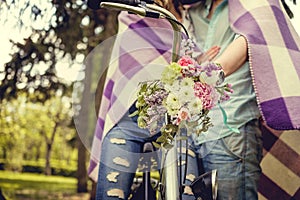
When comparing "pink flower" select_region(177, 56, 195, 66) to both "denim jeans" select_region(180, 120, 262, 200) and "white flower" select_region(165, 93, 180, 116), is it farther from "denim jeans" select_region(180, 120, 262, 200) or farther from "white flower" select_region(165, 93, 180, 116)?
"denim jeans" select_region(180, 120, 262, 200)

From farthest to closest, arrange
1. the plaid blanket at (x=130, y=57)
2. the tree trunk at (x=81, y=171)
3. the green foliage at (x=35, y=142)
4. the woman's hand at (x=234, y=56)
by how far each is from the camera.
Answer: the green foliage at (x=35, y=142), the tree trunk at (x=81, y=171), the plaid blanket at (x=130, y=57), the woman's hand at (x=234, y=56)

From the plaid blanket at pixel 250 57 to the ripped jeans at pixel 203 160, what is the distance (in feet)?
0.29

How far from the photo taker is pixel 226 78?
6.50ft

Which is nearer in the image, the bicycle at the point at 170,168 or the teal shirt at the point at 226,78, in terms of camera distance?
the bicycle at the point at 170,168

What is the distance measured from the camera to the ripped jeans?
183 centimetres

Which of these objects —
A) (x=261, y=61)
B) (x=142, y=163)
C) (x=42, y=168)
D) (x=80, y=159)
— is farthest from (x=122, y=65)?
(x=42, y=168)

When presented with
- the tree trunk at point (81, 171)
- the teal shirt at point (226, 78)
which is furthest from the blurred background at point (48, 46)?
the tree trunk at point (81, 171)

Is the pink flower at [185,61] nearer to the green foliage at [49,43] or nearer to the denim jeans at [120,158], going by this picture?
the denim jeans at [120,158]

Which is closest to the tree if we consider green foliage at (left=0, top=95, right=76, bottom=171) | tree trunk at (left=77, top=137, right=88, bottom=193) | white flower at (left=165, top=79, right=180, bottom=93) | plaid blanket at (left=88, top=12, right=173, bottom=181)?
plaid blanket at (left=88, top=12, right=173, bottom=181)

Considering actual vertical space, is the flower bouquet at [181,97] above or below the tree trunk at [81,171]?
above

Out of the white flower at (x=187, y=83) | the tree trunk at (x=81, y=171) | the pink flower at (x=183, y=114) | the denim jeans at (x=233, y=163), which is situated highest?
the white flower at (x=187, y=83)

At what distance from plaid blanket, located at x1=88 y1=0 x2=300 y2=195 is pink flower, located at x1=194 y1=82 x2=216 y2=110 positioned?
0.24m

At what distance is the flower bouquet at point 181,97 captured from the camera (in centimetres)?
137

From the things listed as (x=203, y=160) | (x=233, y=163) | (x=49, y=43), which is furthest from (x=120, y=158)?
(x=49, y=43)
